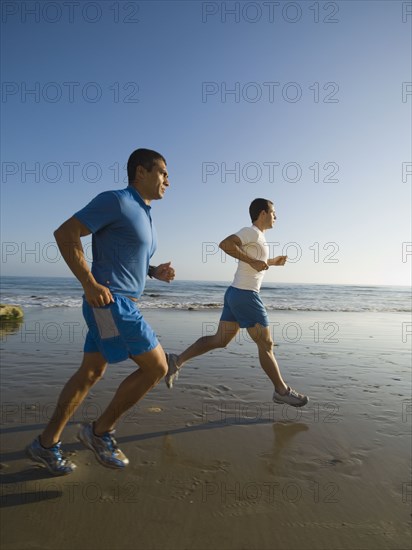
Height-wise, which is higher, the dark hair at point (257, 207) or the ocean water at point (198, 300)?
the dark hair at point (257, 207)

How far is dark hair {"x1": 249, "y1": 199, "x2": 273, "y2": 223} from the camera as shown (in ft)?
13.3

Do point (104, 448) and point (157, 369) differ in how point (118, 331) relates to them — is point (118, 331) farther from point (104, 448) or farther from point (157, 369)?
point (104, 448)

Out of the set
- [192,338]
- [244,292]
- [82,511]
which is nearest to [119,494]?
[82,511]

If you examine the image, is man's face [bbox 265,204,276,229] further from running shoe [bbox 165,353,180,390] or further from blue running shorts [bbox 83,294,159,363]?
blue running shorts [bbox 83,294,159,363]

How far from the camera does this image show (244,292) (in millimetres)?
3879

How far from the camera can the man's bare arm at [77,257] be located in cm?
210

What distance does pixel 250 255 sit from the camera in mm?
3883

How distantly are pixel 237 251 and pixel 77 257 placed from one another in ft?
6.33

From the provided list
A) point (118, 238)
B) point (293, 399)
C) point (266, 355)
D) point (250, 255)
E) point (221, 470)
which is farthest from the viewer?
point (250, 255)

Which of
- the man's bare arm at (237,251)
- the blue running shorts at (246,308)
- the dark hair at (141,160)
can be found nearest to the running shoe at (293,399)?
the blue running shorts at (246,308)

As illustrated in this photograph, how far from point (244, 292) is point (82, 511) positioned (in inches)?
93.9

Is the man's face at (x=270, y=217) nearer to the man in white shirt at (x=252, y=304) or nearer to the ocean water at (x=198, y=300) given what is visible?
the man in white shirt at (x=252, y=304)

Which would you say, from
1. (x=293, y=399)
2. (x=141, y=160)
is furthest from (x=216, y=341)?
(x=141, y=160)

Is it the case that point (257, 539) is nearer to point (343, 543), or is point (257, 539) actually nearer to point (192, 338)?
point (343, 543)
